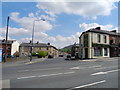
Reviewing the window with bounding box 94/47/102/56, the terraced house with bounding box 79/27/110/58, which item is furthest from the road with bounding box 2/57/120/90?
the window with bounding box 94/47/102/56

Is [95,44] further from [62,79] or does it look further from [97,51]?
[62,79]

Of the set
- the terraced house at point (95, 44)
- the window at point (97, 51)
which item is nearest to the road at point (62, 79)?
the terraced house at point (95, 44)

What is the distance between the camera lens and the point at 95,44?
103 feet

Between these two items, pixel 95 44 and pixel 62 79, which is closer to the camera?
pixel 62 79

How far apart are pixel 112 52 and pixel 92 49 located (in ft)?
25.7

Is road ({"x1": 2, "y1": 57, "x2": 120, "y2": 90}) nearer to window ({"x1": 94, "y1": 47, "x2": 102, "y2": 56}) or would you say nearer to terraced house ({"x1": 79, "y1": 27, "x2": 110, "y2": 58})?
terraced house ({"x1": 79, "y1": 27, "x2": 110, "y2": 58})

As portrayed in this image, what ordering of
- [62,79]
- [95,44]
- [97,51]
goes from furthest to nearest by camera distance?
[97,51] → [95,44] → [62,79]

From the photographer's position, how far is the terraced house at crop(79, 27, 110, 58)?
3119 centimetres

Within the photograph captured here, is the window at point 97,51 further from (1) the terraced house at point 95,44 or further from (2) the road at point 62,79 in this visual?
(2) the road at point 62,79

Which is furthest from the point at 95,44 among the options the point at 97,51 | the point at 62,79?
the point at 62,79

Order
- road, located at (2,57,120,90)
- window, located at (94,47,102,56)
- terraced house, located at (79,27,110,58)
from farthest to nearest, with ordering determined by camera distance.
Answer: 1. window, located at (94,47,102,56)
2. terraced house, located at (79,27,110,58)
3. road, located at (2,57,120,90)

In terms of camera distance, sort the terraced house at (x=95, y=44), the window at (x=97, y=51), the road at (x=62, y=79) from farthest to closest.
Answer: the window at (x=97, y=51)
the terraced house at (x=95, y=44)
the road at (x=62, y=79)

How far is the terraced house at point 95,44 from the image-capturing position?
31.2 metres

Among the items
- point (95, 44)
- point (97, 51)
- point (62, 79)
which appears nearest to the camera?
point (62, 79)
